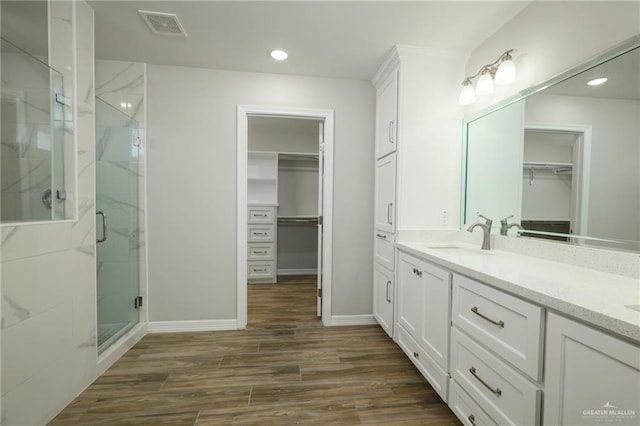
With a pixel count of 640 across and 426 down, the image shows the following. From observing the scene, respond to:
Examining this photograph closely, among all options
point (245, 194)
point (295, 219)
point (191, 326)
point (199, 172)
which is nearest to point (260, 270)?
point (295, 219)

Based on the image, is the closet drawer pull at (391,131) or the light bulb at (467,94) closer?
the light bulb at (467,94)

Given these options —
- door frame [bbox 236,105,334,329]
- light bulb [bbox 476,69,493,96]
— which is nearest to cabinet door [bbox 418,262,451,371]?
door frame [bbox 236,105,334,329]

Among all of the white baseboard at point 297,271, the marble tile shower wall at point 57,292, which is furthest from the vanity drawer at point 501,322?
the white baseboard at point 297,271

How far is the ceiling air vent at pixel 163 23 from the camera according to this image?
1.70 meters

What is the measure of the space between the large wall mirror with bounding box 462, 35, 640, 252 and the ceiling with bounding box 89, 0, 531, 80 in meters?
0.64

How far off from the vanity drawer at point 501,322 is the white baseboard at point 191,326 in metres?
2.01

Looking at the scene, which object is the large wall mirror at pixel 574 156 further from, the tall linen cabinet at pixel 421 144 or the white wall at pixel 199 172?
the white wall at pixel 199 172

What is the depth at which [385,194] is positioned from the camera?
2309 millimetres

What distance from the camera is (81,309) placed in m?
1.61

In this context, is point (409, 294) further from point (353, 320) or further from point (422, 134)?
point (422, 134)

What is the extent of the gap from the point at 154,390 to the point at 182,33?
2466 millimetres

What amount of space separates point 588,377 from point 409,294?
111 centimetres

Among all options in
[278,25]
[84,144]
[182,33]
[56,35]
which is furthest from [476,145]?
[56,35]

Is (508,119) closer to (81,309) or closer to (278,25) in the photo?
(278,25)
